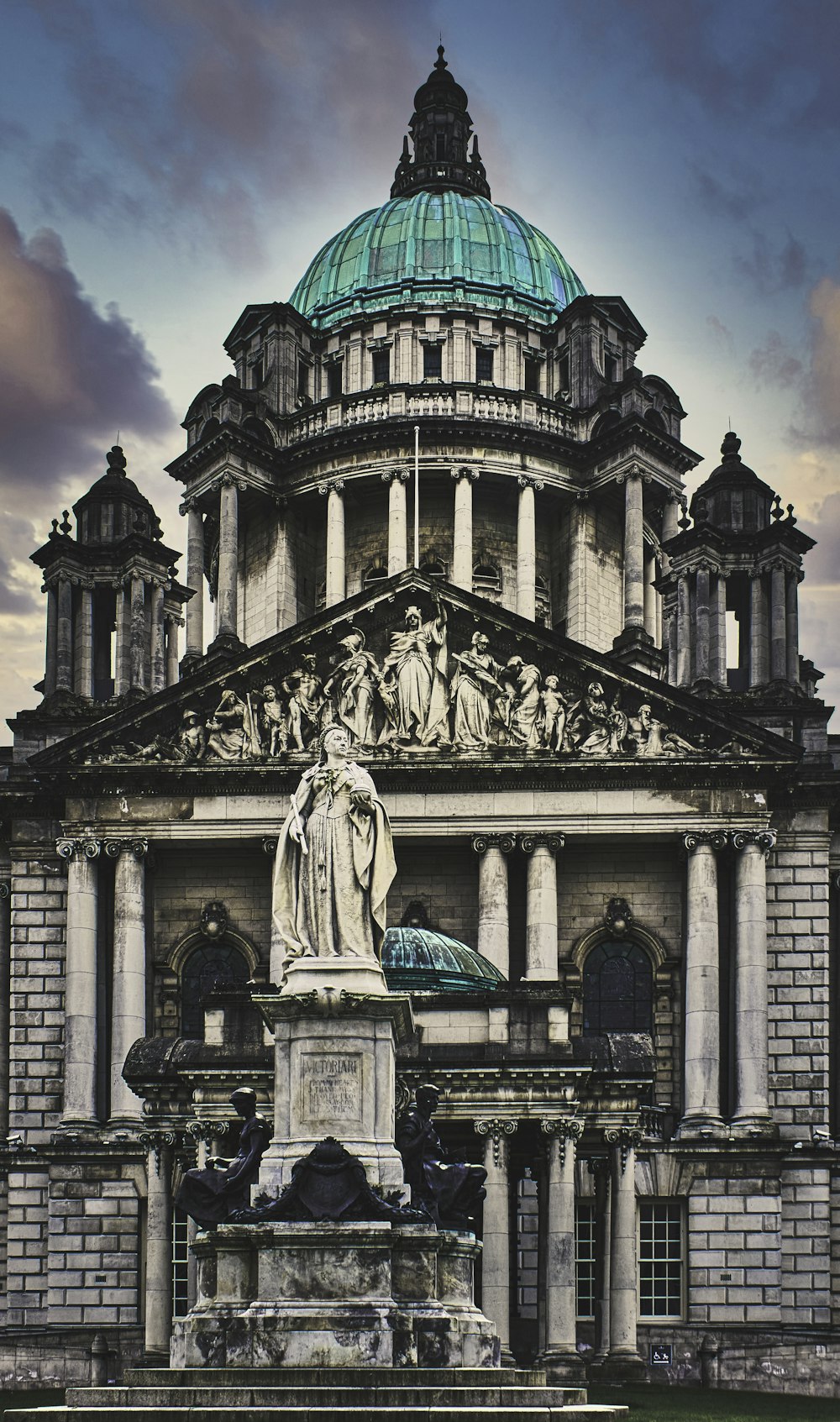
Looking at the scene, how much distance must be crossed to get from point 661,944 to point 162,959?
41.6 ft

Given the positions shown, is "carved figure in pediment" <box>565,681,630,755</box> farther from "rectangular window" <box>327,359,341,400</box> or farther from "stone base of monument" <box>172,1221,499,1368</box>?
"stone base of monument" <box>172,1221,499,1368</box>

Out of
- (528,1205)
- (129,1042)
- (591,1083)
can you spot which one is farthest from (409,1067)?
(129,1042)

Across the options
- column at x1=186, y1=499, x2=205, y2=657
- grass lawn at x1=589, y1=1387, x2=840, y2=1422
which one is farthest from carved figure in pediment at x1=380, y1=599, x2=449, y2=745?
grass lawn at x1=589, y1=1387, x2=840, y2=1422

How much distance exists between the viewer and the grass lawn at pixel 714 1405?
120 ft

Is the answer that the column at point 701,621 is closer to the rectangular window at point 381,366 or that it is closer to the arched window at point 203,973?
the arched window at point 203,973

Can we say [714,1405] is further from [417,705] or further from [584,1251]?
[417,705]

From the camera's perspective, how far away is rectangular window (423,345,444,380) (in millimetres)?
82625

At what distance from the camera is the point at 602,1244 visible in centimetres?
4756

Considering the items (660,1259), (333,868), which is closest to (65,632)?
(660,1259)

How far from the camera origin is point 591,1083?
46.5 meters

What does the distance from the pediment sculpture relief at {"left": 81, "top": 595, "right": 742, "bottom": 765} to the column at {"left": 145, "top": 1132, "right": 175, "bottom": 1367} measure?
15.9m

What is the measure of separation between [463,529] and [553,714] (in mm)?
17095

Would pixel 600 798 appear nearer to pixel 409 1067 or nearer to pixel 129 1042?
pixel 129 1042

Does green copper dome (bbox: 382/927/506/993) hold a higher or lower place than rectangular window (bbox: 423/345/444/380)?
lower
